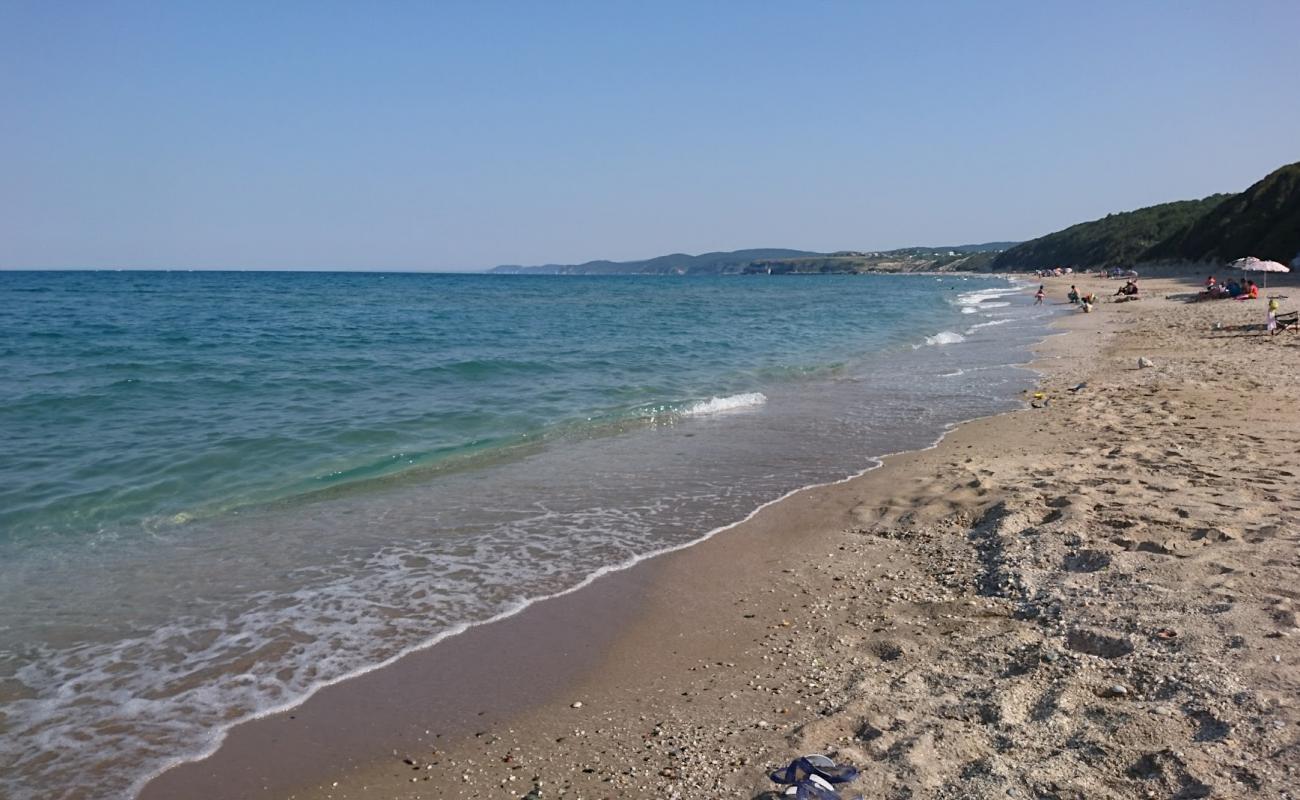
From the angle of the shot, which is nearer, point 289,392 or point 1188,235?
point 289,392

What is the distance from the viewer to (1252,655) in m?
4.21

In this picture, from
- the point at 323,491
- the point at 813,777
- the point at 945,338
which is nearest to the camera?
the point at 813,777

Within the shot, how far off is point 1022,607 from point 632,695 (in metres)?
2.60

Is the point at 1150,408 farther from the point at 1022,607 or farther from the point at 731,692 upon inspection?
the point at 731,692

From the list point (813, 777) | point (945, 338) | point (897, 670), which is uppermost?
point (813, 777)

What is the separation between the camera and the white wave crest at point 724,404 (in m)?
14.6

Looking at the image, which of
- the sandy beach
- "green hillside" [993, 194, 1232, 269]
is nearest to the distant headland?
"green hillside" [993, 194, 1232, 269]

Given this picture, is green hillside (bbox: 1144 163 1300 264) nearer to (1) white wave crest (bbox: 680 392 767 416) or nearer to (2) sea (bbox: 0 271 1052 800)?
(2) sea (bbox: 0 271 1052 800)

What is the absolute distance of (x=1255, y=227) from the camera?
53125mm

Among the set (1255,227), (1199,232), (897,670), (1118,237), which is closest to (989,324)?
(897,670)

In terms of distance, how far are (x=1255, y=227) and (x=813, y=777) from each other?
2515 inches

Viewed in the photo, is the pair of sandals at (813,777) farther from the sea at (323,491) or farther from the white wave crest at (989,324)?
the white wave crest at (989,324)

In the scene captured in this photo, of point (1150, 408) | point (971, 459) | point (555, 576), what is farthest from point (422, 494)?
point (1150, 408)

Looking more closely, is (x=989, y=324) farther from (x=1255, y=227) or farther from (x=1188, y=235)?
(x=1188, y=235)
